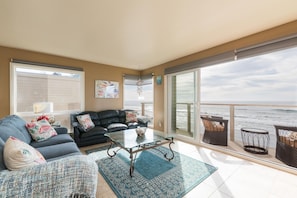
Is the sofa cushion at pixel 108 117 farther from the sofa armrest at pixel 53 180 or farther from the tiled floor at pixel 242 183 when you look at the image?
the sofa armrest at pixel 53 180

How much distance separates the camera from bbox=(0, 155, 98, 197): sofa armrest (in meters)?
0.91

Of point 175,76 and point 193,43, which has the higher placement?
point 193,43

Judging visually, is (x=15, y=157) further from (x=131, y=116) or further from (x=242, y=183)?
(x=131, y=116)

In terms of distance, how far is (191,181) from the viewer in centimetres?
190

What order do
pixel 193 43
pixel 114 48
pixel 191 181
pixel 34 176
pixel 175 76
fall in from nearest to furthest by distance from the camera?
pixel 34 176 < pixel 191 181 < pixel 193 43 < pixel 114 48 < pixel 175 76

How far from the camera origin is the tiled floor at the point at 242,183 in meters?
1.66

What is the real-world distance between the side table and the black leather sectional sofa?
274 cm

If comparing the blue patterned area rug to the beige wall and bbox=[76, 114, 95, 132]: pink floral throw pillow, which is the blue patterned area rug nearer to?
bbox=[76, 114, 95, 132]: pink floral throw pillow

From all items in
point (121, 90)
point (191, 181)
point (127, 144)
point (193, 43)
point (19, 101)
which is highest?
point (193, 43)

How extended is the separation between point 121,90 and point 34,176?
400 centimetres

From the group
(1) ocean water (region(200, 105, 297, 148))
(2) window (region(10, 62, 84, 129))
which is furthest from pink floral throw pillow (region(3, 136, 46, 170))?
(1) ocean water (region(200, 105, 297, 148))

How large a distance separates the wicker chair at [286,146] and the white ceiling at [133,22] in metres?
1.90

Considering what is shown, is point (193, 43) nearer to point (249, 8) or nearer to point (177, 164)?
point (249, 8)

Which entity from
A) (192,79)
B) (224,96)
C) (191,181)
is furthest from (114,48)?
(224,96)
